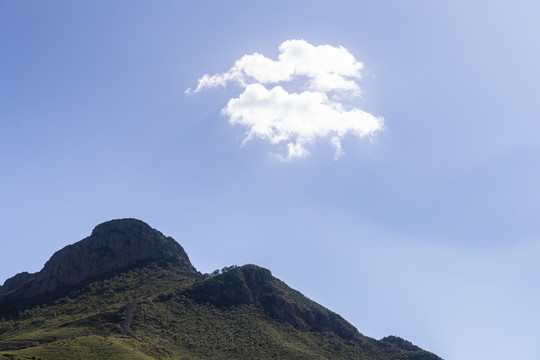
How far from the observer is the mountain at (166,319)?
123 metres

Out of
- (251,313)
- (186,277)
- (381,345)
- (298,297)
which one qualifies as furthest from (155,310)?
(381,345)

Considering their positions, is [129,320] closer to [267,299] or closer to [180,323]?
[180,323]

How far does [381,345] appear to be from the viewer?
181000 millimetres

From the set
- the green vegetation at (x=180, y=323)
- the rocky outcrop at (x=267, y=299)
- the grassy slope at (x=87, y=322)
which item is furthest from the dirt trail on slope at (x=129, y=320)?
the rocky outcrop at (x=267, y=299)

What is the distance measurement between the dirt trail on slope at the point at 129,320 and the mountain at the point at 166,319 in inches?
11.4

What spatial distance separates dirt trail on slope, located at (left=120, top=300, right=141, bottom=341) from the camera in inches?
5106

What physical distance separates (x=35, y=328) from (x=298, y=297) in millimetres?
96412

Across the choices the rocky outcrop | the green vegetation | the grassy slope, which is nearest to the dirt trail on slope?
the green vegetation

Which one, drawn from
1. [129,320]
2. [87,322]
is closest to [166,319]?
[129,320]

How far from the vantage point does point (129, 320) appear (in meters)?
137

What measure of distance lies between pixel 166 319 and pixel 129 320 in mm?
12911

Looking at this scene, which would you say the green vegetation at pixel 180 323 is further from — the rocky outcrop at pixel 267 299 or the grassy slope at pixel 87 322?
the rocky outcrop at pixel 267 299

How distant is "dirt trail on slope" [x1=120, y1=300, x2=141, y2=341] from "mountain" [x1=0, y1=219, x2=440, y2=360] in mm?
289

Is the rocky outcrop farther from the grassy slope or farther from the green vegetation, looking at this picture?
the grassy slope
